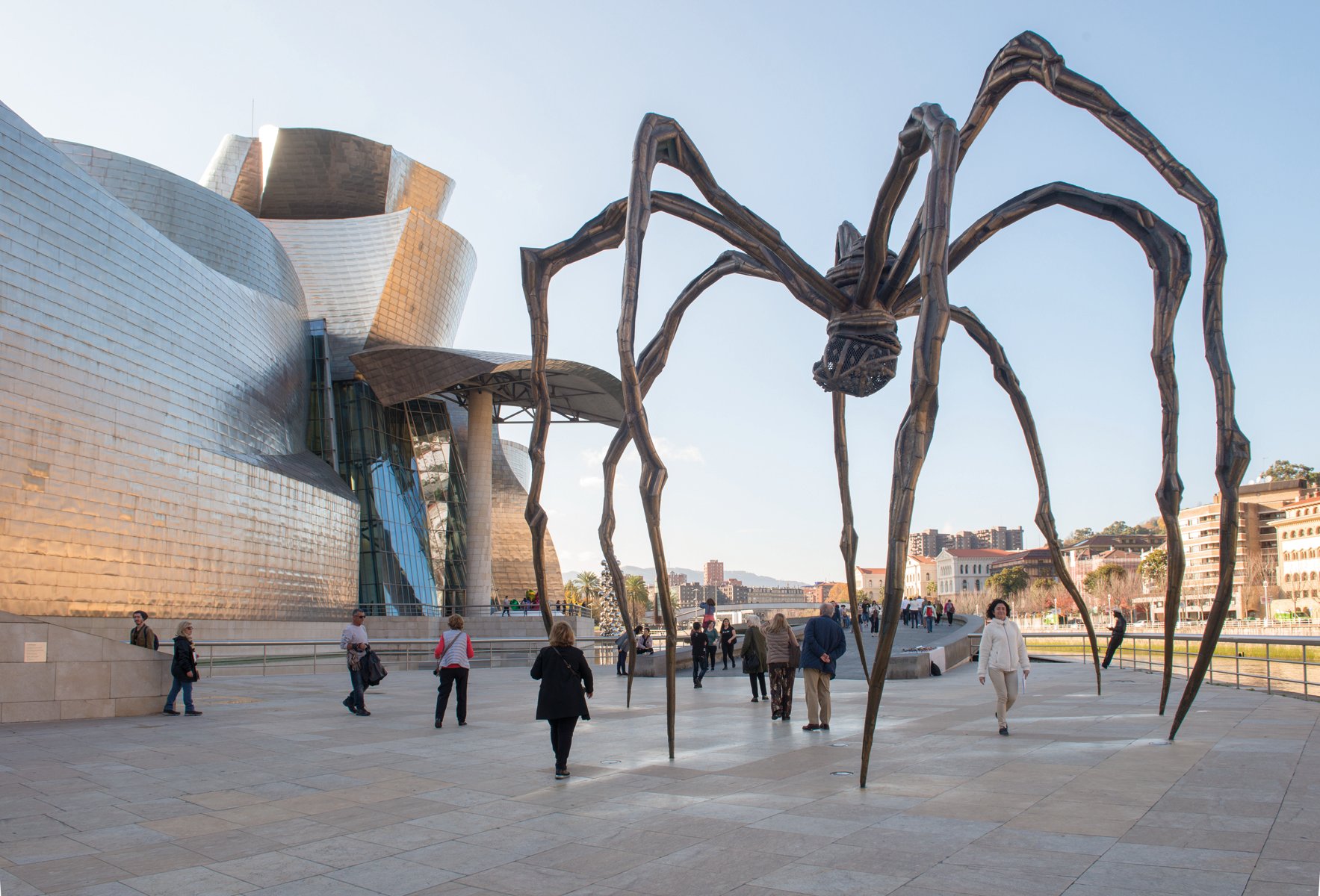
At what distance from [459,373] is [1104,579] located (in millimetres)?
81103

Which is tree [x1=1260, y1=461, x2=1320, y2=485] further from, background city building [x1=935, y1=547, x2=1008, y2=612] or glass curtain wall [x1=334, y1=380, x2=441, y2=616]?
glass curtain wall [x1=334, y1=380, x2=441, y2=616]

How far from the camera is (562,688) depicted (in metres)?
7.11

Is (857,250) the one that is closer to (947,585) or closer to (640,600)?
(640,600)

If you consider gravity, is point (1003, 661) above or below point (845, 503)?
below

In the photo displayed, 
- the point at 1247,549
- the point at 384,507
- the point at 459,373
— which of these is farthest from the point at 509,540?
the point at 1247,549

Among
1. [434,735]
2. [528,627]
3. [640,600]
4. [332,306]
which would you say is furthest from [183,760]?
[640,600]

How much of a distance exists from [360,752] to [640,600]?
285 ft

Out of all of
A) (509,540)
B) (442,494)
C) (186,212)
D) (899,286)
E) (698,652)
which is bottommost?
(698,652)

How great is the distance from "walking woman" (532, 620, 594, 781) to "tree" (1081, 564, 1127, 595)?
306 ft

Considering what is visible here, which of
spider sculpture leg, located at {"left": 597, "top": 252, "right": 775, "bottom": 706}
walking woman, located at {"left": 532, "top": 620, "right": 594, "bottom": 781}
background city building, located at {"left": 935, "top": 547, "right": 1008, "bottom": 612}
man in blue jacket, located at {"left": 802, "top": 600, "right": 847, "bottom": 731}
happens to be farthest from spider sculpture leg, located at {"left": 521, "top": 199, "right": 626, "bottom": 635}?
background city building, located at {"left": 935, "top": 547, "right": 1008, "bottom": 612}

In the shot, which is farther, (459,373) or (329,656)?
(459,373)

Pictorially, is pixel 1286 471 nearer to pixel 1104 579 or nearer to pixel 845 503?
pixel 1104 579

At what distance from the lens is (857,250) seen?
7703 mm

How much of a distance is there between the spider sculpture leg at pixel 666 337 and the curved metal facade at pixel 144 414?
18629 millimetres
